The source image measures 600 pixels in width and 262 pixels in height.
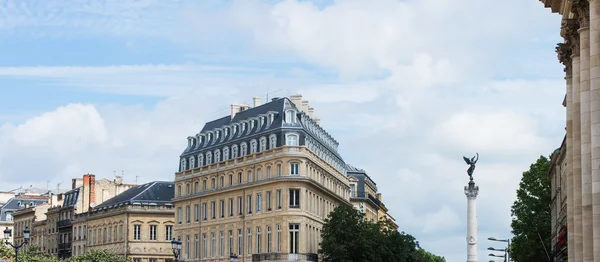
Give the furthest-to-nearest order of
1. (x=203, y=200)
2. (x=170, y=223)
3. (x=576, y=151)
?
(x=170, y=223), (x=203, y=200), (x=576, y=151)

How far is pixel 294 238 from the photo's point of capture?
96.9 meters

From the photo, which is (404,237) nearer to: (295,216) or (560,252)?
(295,216)

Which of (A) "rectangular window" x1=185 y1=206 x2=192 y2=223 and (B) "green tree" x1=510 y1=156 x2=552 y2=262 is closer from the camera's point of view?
(B) "green tree" x1=510 y1=156 x2=552 y2=262

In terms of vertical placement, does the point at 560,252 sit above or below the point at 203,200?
below

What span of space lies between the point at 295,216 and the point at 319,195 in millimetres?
7550

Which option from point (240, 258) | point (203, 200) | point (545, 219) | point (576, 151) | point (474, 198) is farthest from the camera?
point (203, 200)

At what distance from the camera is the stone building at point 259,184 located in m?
97.1

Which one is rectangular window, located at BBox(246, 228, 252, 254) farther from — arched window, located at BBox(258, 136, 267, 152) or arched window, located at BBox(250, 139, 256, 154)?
arched window, located at BBox(258, 136, 267, 152)

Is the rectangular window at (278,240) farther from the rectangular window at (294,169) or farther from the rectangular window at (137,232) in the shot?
the rectangular window at (137,232)

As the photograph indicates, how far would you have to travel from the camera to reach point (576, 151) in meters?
36.5

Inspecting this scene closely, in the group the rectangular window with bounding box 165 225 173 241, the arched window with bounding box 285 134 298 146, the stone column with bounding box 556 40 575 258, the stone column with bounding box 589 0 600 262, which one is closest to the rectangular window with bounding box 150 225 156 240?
the rectangular window with bounding box 165 225 173 241

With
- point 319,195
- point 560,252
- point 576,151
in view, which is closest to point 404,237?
point 319,195

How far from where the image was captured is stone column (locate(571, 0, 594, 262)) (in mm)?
32650

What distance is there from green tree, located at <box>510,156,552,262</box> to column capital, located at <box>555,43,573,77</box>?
50484 mm
